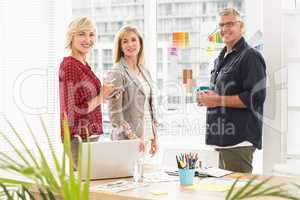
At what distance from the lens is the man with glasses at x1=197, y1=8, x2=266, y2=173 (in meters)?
3.44

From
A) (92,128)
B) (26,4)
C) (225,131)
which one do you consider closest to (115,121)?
(92,128)

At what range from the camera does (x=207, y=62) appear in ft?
14.2

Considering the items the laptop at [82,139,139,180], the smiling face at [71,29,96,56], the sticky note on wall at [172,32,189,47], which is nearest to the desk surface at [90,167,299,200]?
the laptop at [82,139,139,180]

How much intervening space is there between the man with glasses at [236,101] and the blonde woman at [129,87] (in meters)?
0.46

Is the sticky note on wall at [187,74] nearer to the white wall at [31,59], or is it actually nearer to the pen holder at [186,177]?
the white wall at [31,59]

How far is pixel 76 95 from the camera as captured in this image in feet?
11.2

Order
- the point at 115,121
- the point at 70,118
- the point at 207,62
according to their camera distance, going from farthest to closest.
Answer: the point at 207,62 < the point at 115,121 < the point at 70,118

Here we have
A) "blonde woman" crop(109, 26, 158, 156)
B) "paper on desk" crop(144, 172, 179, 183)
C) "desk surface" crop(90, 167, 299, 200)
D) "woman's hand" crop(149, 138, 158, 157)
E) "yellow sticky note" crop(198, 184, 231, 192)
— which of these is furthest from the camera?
"woman's hand" crop(149, 138, 158, 157)

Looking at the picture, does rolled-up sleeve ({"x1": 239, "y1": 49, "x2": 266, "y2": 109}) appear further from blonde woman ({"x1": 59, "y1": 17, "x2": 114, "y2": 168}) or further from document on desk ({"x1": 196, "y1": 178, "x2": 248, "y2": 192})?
document on desk ({"x1": 196, "y1": 178, "x2": 248, "y2": 192})

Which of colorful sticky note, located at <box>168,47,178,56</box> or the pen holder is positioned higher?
colorful sticky note, located at <box>168,47,178,56</box>

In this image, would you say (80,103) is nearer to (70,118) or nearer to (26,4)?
(70,118)

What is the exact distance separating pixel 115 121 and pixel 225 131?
80cm

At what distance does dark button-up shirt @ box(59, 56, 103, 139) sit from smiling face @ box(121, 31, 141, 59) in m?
0.35

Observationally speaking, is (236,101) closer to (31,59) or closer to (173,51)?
(173,51)
